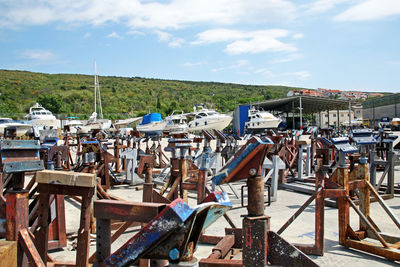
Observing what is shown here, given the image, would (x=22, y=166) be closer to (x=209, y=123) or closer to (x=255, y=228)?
(x=255, y=228)

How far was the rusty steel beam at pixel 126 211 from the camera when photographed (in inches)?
79.8

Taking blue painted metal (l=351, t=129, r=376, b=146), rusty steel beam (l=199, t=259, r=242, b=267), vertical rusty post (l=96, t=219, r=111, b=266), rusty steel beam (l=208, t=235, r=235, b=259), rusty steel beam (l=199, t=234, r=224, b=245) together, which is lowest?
rusty steel beam (l=199, t=234, r=224, b=245)

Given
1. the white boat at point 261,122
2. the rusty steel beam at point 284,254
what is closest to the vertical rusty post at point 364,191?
the rusty steel beam at point 284,254

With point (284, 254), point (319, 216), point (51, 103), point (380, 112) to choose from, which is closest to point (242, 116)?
point (380, 112)

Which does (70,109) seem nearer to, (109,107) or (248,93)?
(109,107)

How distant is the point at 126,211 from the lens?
6.75 ft

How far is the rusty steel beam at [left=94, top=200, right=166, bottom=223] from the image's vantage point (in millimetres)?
2027

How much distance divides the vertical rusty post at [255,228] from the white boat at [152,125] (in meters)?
39.7

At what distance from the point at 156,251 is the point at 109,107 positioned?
264 ft

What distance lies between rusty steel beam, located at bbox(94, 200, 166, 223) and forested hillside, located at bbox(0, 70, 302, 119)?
188 feet

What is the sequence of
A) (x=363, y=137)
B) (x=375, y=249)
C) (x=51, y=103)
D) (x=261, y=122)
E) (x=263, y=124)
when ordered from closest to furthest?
(x=375, y=249) < (x=363, y=137) < (x=263, y=124) < (x=261, y=122) < (x=51, y=103)

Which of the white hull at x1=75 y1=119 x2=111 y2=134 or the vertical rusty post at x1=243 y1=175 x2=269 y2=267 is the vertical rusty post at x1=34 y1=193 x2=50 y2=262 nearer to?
the vertical rusty post at x1=243 y1=175 x2=269 y2=267

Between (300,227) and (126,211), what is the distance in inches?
162

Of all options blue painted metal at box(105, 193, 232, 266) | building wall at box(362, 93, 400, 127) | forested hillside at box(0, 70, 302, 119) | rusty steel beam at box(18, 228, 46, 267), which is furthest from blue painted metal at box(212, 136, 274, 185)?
forested hillside at box(0, 70, 302, 119)
